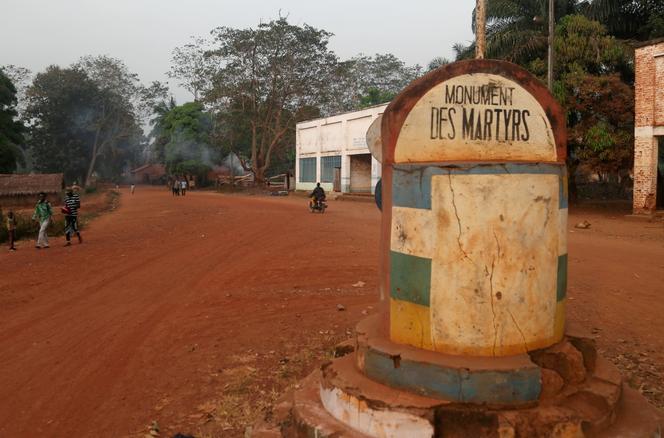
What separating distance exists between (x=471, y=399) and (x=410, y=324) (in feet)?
1.50

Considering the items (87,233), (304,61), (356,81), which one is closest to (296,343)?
(87,233)

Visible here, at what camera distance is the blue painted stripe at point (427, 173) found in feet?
7.79

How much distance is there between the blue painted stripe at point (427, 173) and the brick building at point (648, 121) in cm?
1729

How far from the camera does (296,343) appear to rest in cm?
504

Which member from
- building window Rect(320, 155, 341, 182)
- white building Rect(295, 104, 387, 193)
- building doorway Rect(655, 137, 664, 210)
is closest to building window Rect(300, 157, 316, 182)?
white building Rect(295, 104, 387, 193)

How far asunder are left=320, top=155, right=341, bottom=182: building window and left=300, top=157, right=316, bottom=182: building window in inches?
58.2

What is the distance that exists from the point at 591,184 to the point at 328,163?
55.5 feet

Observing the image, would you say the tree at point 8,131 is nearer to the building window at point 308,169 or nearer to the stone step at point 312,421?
the building window at point 308,169

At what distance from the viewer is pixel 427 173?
8.09 ft

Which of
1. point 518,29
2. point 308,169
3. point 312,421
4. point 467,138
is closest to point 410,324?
point 312,421

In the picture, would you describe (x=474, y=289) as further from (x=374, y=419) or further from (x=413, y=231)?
(x=374, y=419)

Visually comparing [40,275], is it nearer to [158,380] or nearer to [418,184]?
[158,380]

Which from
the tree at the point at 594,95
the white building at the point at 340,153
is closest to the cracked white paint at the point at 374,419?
the tree at the point at 594,95

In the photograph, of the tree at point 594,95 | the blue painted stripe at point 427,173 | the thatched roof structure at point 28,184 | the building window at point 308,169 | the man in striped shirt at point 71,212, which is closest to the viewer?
the blue painted stripe at point 427,173
